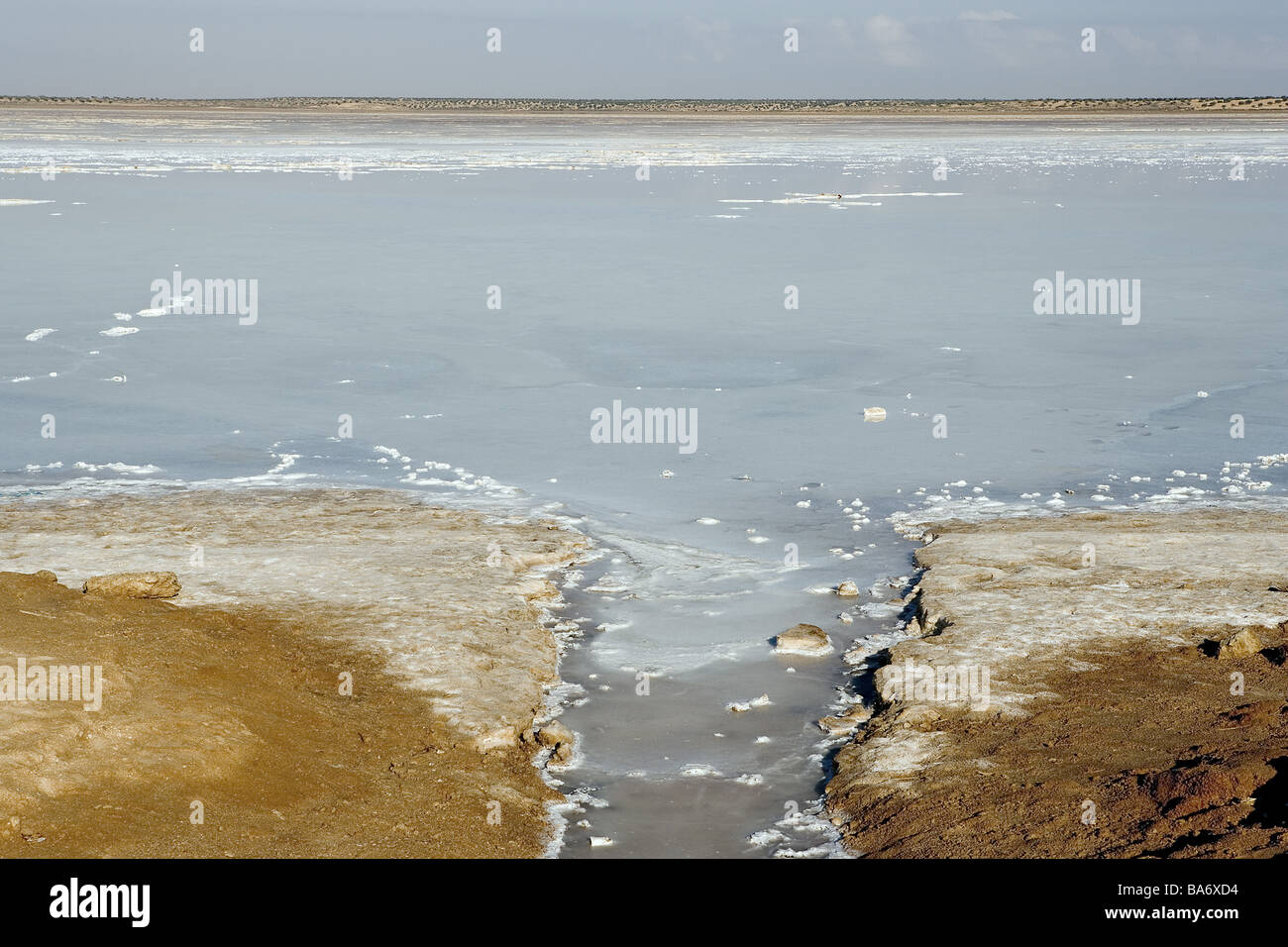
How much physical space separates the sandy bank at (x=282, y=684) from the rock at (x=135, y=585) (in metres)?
0.12

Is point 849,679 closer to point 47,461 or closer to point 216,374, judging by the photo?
point 47,461

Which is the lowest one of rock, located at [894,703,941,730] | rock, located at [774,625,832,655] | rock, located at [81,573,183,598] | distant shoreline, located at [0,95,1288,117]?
rock, located at [894,703,941,730]

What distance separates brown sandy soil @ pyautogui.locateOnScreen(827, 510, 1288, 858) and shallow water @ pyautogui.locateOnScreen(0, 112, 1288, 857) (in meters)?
0.38

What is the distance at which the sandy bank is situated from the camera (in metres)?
5.11

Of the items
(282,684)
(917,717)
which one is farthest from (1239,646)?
(282,684)

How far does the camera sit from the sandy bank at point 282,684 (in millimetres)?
5113

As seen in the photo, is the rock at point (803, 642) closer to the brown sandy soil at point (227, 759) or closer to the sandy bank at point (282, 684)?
the sandy bank at point (282, 684)

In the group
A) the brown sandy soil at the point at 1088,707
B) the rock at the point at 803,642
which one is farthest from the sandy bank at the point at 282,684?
the brown sandy soil at the point at 1088,707

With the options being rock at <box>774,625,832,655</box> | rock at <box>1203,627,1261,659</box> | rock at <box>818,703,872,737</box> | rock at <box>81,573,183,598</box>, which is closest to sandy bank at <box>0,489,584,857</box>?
rock at <box>81,573,183,598</box>

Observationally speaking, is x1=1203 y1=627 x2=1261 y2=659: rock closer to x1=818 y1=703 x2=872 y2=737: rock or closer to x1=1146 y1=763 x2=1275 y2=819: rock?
x1=1146 y1=763 x2=1275 y2=819: rock

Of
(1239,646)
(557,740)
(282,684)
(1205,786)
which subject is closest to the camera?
(1205,786)

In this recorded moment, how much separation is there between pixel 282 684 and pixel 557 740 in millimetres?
1292

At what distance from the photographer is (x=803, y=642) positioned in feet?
23.5

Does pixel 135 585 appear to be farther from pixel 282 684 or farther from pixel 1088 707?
pixel 1088 707
